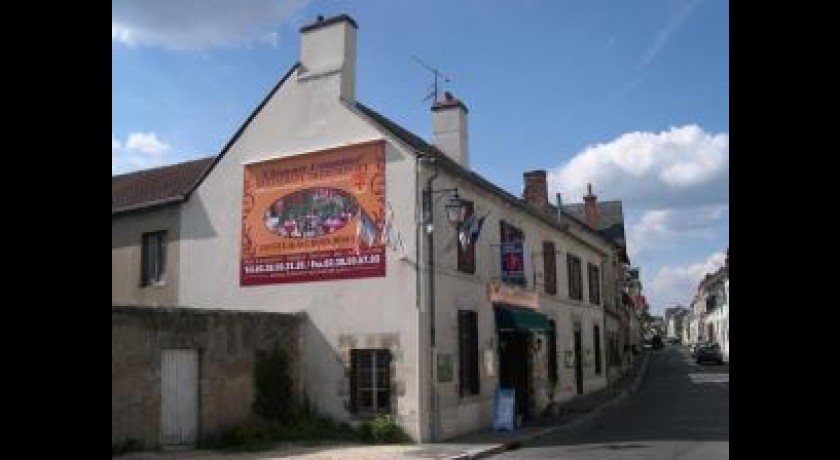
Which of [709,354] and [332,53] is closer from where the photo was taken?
[332,53]

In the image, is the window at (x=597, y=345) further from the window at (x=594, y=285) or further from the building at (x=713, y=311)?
the building at (x=713, y=311)

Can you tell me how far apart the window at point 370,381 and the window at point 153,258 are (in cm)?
560

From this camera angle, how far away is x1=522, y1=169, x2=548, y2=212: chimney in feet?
104

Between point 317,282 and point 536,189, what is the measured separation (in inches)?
662

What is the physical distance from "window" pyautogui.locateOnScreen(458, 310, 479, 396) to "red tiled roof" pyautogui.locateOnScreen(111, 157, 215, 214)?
6684 mm

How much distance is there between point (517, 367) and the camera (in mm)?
21625

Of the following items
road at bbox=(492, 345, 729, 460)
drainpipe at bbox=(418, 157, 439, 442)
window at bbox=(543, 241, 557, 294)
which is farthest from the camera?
window at bbox=(543, 241, 557, 294)

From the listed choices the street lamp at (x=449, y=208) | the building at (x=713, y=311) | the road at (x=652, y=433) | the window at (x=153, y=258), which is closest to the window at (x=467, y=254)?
the street lamp at (x=449, y=208)

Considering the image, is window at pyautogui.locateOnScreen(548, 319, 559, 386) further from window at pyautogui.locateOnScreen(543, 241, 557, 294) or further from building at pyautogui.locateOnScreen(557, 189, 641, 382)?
building at pyautogui.locateOnScreen(557, 189, 641, 382)

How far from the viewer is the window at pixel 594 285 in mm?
30619

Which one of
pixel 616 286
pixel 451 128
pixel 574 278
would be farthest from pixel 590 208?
pixel 451 128

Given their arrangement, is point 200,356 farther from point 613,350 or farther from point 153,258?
point 613,350

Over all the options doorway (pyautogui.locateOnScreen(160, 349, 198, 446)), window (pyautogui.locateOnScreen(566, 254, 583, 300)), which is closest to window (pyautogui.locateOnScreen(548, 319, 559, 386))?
window (pyautogui.locateOnScreen(566, 254, 583, 300))
